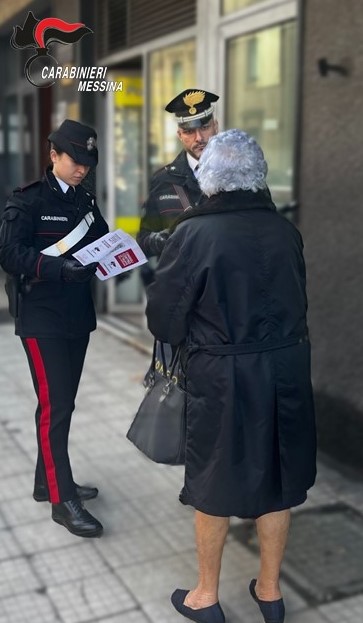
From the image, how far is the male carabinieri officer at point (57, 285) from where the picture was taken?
10.6 feet

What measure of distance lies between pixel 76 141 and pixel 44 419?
1.30 m

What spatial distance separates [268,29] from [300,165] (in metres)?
1.15

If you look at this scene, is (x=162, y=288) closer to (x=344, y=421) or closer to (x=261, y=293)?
(x=261, y=293)

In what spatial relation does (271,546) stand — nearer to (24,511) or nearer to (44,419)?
(44,419)

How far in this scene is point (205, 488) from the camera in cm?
274

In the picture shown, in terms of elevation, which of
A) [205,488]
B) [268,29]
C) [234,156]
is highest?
[268,29]

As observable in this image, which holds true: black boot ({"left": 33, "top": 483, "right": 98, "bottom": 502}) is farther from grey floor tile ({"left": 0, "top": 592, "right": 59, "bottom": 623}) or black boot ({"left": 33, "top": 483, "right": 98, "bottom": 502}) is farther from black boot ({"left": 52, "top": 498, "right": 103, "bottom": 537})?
grey floor tile ({"left": 0, "top": 592, "right": 59, "bottom": 623})

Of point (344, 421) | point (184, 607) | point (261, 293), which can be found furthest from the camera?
point (344, 421)

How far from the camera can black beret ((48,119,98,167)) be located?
3162mm

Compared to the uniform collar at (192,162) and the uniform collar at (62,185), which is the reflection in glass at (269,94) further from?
the uniform collar at (62,185)

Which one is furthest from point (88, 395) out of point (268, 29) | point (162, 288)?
point (162, 288)

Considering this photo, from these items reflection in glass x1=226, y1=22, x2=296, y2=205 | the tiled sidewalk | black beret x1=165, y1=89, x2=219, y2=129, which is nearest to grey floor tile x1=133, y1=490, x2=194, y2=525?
the tiled sidewalk

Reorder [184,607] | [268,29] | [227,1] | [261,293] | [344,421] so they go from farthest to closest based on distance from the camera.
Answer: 1. [227,1]
2. [268,29]
3. [344,421]
4. [184,607]
5. [261,293]

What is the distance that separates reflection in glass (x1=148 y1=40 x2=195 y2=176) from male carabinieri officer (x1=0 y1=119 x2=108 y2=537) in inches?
131
